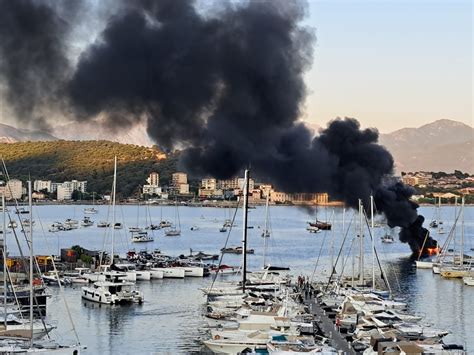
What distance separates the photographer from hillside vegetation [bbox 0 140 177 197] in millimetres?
169500

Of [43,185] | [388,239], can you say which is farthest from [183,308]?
[43,185]

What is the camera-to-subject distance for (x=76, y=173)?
17988cm

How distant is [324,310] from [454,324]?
466 centimetres

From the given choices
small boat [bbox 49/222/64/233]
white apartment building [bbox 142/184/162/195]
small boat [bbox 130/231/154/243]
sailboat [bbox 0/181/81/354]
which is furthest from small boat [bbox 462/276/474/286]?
white apartment building [bbox 142/184/162/195]

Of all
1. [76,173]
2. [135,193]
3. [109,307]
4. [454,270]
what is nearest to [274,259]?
[454,270]

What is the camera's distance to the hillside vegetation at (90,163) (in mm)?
169500

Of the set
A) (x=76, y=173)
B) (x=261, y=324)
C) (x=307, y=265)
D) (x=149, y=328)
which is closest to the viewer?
(x=261, y=324)

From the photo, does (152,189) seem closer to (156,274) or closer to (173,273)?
(173,273)

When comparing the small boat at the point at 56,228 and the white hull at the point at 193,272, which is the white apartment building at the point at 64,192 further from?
the white hull at the point at 193,272

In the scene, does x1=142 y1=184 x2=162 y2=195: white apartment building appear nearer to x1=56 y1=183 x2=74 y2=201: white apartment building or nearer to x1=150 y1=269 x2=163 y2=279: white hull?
x1=56 y1=183 x2=74 y2=201: white apartment building

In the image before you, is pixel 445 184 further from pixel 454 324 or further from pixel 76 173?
pixel 454 324

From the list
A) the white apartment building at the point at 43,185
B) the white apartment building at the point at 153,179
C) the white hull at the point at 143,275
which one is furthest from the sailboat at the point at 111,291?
the white apartment building at the point at 43,185

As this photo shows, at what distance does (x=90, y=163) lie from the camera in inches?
7215

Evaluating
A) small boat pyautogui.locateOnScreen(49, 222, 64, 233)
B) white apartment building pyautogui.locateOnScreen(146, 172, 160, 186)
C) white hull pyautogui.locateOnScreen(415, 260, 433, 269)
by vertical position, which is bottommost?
white hull pyautogui.locateOnScreen(415, 260, 433, 269)
